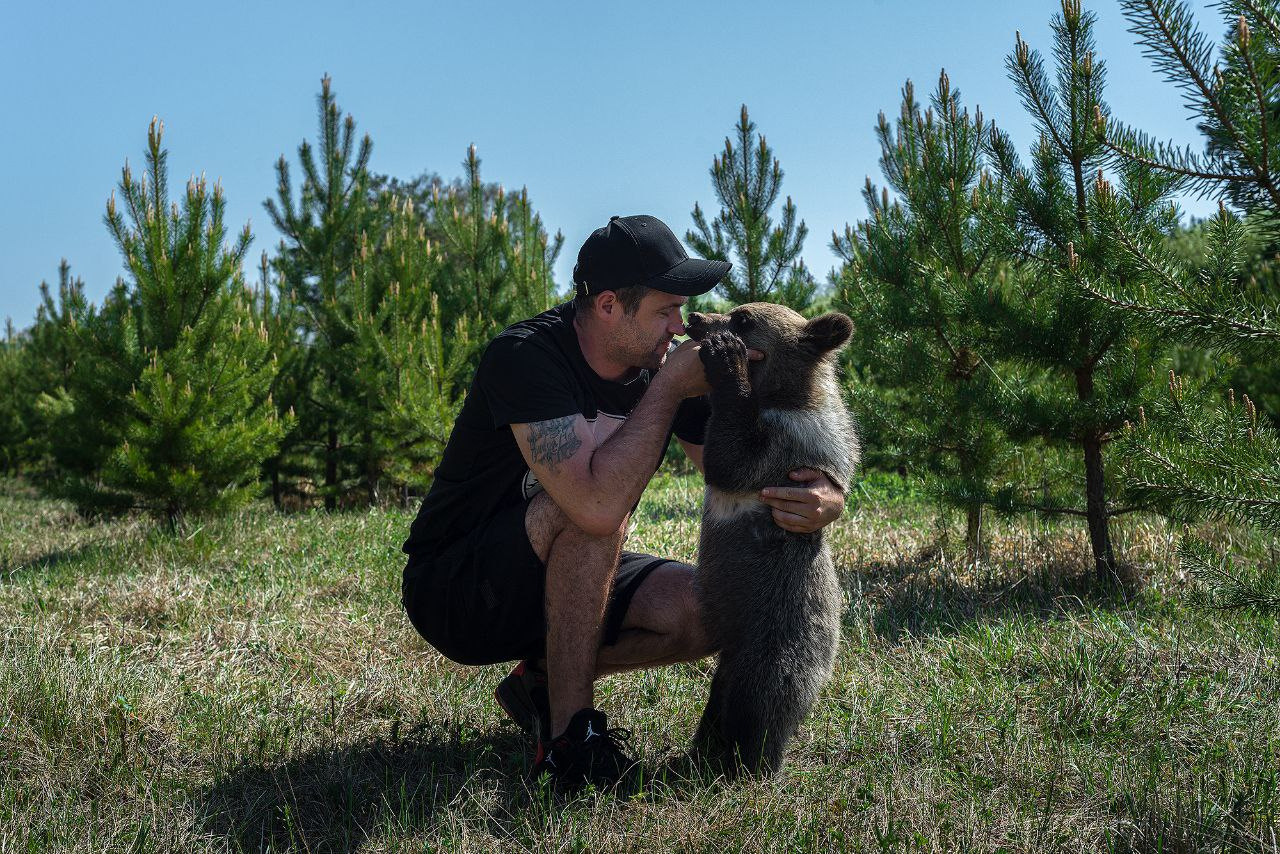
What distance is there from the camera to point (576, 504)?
10.1ft

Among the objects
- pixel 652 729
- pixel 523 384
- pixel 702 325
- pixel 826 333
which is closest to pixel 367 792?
pixel 652 729

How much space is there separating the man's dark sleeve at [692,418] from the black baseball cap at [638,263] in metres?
0.54

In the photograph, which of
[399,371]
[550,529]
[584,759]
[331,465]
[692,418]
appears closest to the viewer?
[584,759]

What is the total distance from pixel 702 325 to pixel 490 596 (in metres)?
1.29

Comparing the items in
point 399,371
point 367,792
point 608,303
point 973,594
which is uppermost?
point 399,371

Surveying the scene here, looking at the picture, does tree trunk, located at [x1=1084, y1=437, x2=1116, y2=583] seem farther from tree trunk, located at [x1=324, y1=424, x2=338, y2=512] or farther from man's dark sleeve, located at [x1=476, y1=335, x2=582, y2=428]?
tree trunk, located at [x1=324, y1=424, x2=338, y2=512]

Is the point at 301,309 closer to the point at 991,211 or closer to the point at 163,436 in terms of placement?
the point at 163,436

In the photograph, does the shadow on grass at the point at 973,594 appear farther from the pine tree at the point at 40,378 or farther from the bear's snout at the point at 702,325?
the pine tree at the point at 40,378

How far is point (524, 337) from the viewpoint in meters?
3.31

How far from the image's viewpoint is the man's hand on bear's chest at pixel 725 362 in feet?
9.93

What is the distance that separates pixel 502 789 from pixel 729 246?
21.2ft

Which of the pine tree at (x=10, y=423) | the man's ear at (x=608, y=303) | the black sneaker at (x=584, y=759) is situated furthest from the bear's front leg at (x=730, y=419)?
the pine tree at (x=10, y=423)

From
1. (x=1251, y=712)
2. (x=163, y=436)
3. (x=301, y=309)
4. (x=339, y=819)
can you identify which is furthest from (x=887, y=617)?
(x=301, y=309)

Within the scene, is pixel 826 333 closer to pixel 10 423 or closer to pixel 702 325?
pixel 702 325
